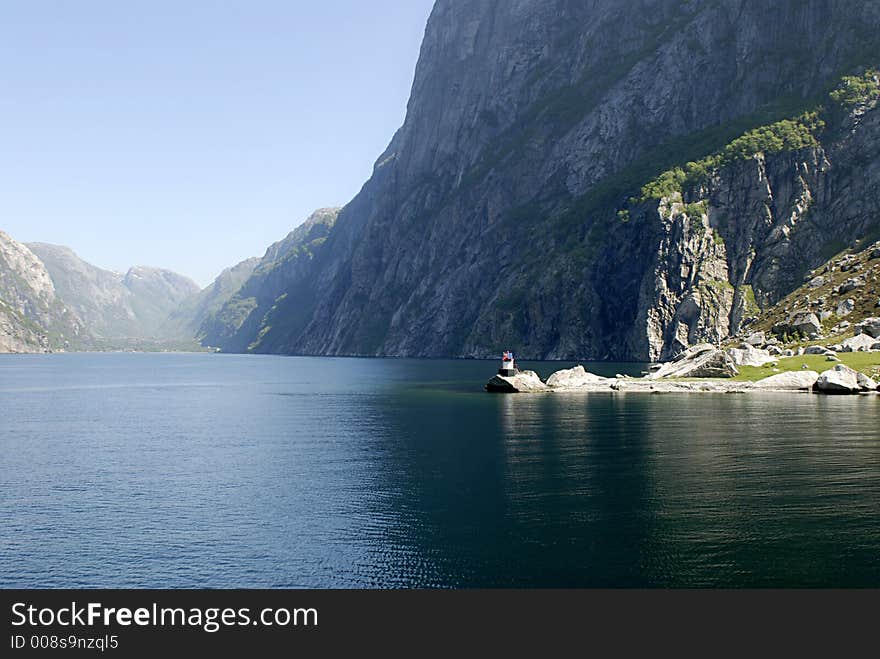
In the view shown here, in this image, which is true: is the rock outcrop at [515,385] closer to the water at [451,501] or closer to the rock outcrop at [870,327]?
the water at [451,501]

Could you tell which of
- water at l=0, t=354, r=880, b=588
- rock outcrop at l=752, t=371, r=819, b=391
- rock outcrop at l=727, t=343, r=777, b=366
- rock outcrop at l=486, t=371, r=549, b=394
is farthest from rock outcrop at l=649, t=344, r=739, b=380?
water at l=0, t=354, r=880, b=588

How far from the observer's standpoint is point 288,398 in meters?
126

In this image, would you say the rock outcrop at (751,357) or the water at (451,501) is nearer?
the water at (451,501)

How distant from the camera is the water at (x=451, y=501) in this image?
3222cm

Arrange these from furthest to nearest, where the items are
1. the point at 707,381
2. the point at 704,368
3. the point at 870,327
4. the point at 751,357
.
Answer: the point at 751,357, the point at 704,368, the point at 870,327, the point at 707,381

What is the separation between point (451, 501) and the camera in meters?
45.2

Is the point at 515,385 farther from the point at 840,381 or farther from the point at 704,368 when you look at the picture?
the point at 840,381

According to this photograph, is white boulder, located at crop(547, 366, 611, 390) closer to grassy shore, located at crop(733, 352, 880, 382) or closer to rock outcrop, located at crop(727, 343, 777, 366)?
rock outcrop, located at crop(727, 343, 777, 366)

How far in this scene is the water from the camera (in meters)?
32.2

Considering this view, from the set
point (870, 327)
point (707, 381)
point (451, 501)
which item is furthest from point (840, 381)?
point (451, 501)

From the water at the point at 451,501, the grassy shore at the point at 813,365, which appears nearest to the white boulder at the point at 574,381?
the grassy shore at the point at 813,365
